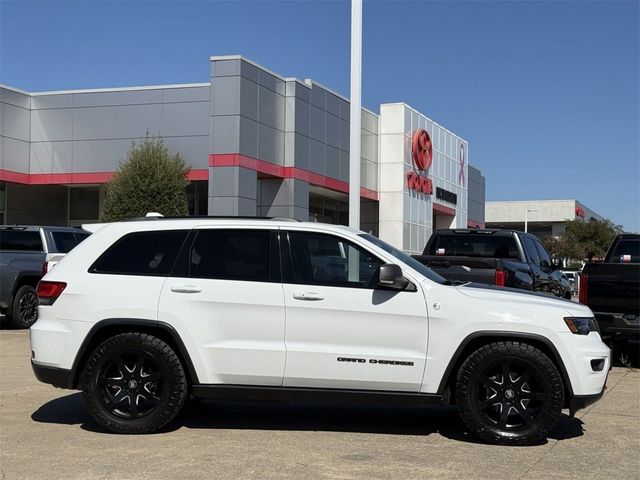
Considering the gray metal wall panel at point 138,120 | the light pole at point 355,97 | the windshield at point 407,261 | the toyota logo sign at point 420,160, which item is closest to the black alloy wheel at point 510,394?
the windshield at point 407,261

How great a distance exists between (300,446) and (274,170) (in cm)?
2175

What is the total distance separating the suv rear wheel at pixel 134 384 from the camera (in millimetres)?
6191

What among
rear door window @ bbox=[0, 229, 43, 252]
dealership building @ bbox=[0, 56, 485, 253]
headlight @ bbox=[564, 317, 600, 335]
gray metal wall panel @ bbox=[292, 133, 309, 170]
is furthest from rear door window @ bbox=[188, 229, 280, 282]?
gray metal wall panel @ bbox=[292, 133, 309, 170]

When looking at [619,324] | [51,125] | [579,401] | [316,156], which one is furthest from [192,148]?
[579,401]

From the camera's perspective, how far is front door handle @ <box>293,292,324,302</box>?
6.11m

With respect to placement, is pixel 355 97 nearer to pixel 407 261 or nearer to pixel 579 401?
pixel 407 261

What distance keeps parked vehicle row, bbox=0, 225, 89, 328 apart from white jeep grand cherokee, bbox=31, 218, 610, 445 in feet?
26.5

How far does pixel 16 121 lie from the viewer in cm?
2838

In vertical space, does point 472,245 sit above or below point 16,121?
below

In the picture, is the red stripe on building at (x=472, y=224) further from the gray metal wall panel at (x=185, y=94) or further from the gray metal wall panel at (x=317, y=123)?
the gray metal wall panel at (x=185, y=94)

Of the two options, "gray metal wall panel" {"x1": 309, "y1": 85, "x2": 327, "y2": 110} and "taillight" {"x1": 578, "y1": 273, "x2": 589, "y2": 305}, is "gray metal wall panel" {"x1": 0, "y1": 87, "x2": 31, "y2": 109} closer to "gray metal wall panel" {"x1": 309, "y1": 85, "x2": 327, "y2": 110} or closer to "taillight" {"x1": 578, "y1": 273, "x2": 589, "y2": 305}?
"gray metal wall panel" {"x1": 309, "y1": 85, "x2": 327, "y2": 110}

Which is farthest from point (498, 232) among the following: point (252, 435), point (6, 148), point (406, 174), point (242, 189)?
point (406, 174)

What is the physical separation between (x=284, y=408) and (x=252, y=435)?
1.16m

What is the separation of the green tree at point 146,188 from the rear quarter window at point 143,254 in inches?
694
